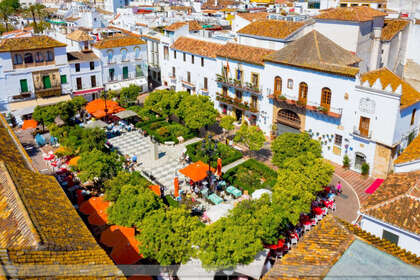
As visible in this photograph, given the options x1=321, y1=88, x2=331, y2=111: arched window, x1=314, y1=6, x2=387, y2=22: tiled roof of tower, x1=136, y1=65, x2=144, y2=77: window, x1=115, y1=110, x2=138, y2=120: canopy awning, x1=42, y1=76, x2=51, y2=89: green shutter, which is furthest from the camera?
x1=136, y1=65, x2=144, y2=77: window

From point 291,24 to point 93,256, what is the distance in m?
32.0

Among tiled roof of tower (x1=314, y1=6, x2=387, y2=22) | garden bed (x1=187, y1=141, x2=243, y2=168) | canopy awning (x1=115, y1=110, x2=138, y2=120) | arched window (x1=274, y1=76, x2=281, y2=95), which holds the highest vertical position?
tiled roof of tower (x1=314, y1=6, x2=387, y2=22)

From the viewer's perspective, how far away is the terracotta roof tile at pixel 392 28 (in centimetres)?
3759

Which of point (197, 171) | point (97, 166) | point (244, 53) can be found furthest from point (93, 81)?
point (197, 171)

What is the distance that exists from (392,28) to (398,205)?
2619 cm

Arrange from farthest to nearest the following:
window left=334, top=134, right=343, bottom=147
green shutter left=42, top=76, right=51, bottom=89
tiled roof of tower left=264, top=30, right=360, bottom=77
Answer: green shutter left=42, top=76, right=51, bottom=89
window left=334, top=134, right=343, bottom=147
tiled roof of tower left=264, top=30, right=360, bottom=77

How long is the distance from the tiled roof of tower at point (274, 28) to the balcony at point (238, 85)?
530 cm

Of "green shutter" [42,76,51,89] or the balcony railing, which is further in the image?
"green shutter" [42,76,51,89]

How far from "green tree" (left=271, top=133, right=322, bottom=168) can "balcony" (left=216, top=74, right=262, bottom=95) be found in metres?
9.98

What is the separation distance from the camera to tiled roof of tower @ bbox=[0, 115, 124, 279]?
472 inches

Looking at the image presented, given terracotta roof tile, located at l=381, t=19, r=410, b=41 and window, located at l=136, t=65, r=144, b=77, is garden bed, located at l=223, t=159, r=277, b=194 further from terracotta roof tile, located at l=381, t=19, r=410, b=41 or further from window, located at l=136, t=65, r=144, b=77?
window, located at l=136, t=65, r=144, b=77

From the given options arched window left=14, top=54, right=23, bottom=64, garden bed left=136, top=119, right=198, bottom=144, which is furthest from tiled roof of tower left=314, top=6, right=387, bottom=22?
arched window left=14, top=54, right=23, bottom=64

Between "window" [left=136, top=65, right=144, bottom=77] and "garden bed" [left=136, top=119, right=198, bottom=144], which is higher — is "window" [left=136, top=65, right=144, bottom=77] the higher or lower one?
the higher one

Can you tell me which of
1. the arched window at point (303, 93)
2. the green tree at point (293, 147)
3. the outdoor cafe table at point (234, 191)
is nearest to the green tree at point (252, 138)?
the green tree at point (293, 147)
